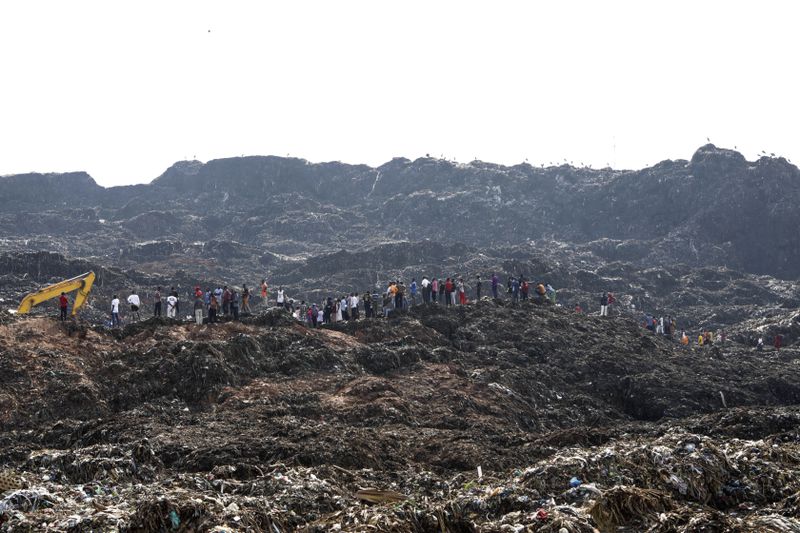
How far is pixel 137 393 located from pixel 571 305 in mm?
29870

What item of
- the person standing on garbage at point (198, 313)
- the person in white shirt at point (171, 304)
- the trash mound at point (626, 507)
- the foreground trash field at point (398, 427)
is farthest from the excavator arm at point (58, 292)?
the trash mound at point (626, 507)

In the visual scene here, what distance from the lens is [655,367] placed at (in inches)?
1065

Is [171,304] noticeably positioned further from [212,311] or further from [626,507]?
[626,507]

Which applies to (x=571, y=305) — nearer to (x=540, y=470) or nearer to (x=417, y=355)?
(x=417, y=355)

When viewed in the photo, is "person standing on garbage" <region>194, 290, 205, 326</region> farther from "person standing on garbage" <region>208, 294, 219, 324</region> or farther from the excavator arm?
the excavator arm

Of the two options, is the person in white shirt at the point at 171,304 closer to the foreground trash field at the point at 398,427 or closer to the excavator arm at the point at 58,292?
the foreground trash field at the point at 398,427

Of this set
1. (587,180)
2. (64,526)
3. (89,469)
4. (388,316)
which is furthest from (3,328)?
(587,180)

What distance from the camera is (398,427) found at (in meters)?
18.7

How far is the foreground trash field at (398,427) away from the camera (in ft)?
33.0

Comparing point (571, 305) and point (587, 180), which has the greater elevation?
point (587, 180)

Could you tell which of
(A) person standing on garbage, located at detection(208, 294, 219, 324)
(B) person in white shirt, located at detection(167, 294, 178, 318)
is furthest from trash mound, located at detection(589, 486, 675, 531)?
(B) person in white shirt, located at detection(167, 294, 178, 318)

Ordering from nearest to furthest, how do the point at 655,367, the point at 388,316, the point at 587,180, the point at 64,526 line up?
the point at 64,526
the point at 655,367
the point at 388,316
the point at 587,180

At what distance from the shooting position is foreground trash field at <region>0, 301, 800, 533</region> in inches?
396

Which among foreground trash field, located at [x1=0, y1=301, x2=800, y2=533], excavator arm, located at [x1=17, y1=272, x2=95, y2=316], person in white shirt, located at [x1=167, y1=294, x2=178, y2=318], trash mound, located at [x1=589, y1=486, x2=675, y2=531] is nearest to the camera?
trash mound, located at [x1=589, y1=486, x2=675, y2=531]
